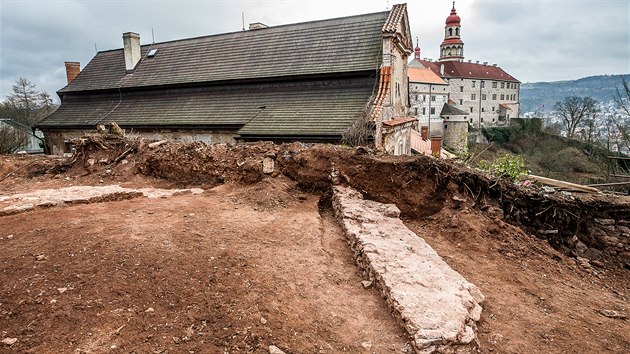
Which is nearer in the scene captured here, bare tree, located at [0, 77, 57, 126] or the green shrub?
the green shrub

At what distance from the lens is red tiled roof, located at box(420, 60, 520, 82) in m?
64.2

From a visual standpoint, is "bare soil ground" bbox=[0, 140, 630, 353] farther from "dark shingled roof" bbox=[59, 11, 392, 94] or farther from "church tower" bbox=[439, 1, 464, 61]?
"church tower" bbox=[439, 1, 464, 61]

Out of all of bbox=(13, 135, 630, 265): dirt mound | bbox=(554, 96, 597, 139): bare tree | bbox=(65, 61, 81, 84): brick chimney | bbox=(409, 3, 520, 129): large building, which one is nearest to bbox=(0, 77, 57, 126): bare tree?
bbox=(65, 61, 81, 84): brick chimney

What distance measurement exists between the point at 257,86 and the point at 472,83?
195ft

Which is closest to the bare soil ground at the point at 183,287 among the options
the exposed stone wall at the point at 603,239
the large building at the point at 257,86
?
the exposed stone wall at the point at 603,239

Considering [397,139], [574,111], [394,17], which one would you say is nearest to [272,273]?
[397,139]

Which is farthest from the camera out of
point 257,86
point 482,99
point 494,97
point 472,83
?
point 494,97

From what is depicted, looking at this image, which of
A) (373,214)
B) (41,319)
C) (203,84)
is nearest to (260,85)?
(203,84)

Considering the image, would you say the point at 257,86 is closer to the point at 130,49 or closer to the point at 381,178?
Result: the point at 130,49

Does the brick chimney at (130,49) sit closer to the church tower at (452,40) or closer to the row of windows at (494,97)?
the row of windows at (494,97)

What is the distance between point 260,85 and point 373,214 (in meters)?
13.9

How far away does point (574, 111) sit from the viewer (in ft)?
191

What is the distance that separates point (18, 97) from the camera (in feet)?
126

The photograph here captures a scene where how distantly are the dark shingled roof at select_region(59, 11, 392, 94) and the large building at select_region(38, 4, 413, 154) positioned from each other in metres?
0.07
